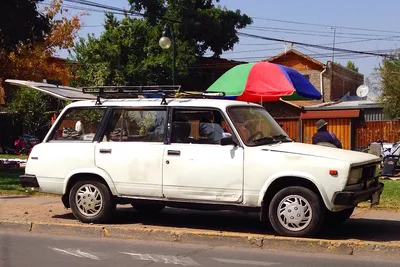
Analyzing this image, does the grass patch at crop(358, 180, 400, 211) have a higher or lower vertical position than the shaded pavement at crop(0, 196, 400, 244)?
higher

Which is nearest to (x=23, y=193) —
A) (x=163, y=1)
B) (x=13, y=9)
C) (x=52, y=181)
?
(x=52, y=181)

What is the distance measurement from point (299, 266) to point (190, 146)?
7.53ft

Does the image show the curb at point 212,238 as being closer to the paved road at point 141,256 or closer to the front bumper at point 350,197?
the paved road at point 141,256

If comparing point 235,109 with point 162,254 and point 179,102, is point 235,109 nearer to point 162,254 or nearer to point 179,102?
point 179,102

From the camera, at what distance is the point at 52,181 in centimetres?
882

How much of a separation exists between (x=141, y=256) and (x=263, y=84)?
560cm

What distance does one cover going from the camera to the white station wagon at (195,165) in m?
7.44

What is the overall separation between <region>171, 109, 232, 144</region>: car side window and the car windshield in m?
0.19

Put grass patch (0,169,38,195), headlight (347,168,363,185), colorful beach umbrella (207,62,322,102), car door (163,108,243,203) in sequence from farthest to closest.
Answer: grass patch (0,169,38,195)
colorful beach umbrella (207,62,322,102)
car door (163,108,243,203)
headlight (347,168,363,185)

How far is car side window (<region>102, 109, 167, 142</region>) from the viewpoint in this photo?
27.6 ft

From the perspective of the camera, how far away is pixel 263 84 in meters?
11.8

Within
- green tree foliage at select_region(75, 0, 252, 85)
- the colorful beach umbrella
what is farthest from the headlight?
green tree foliage at select_region(75, 0, 252, 85)

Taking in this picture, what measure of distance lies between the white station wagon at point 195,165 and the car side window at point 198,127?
1cm

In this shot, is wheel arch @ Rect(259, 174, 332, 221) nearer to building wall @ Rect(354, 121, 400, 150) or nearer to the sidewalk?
the sidewalk
